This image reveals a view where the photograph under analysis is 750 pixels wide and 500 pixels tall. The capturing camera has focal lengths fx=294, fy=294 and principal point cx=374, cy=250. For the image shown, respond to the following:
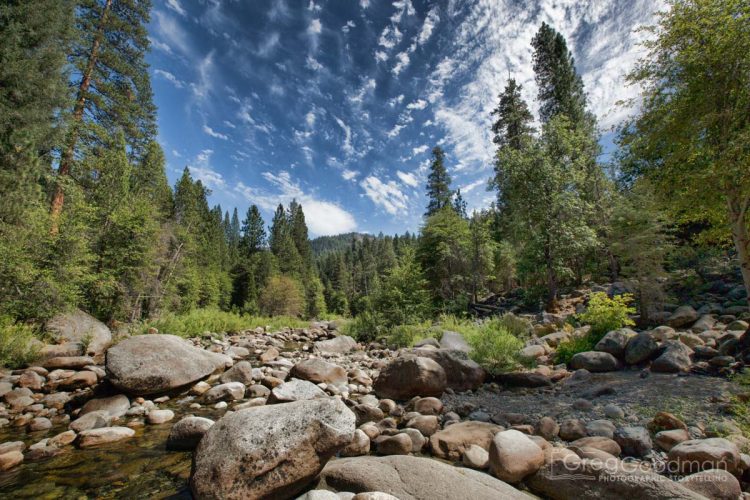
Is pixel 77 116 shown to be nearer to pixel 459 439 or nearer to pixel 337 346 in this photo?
pixel 337 346

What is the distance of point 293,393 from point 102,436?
292cm

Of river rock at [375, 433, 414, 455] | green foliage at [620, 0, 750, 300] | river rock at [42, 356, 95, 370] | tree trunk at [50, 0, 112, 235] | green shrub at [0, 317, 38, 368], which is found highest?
tree trunk at [50, 0, 112, 235]

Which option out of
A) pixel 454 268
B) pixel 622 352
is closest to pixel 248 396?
pixel 622 352

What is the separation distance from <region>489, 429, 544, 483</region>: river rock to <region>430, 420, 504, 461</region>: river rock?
51cm

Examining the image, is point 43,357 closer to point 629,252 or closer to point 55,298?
point 55,298

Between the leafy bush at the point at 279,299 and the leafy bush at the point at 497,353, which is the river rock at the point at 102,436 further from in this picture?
the leafy bush at the point at 279,299

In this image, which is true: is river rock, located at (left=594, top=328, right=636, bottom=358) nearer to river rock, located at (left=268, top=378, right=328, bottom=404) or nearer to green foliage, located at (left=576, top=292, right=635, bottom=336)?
green foliage, located at (left=576, top=292, right=635, bottom=336)

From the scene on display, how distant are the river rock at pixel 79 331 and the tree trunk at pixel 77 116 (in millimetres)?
4352

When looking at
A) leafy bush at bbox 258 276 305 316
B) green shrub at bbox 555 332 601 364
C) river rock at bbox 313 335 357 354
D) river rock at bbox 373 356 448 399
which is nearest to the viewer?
river rock at bbox 373 356 448 399

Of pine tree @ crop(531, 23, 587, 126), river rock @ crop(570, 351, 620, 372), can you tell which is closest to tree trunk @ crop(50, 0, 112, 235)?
river rock @ crop(570, 351, 620, 372)

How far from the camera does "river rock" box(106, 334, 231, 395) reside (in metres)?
6.02

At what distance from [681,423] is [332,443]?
14.8 feet

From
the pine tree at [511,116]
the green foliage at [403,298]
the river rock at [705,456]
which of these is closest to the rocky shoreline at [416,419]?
the river rock at [705,456]

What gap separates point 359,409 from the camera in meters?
5.91
